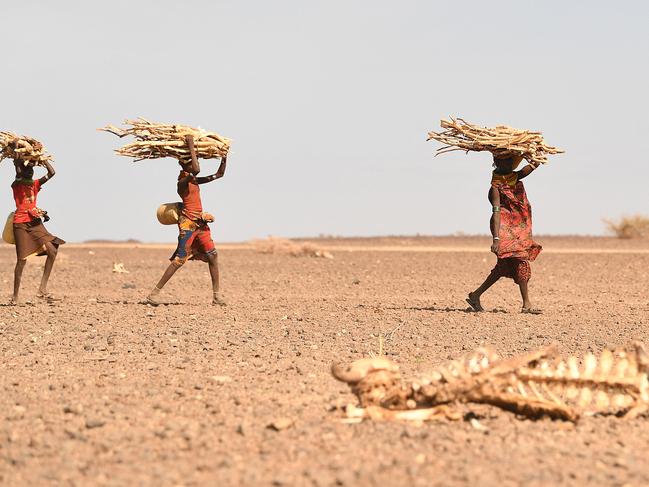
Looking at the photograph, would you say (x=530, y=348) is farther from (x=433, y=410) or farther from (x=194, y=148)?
(x=194, y=148)

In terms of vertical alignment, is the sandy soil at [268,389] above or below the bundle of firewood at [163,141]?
below

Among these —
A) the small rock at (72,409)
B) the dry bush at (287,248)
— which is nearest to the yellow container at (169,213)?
the small rock at (72,409)

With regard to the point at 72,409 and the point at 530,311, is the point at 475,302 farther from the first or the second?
the point at 72,409

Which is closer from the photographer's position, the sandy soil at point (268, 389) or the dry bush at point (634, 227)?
the sandy soil at point (268, 389)

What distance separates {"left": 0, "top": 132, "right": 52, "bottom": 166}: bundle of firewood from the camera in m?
12.8

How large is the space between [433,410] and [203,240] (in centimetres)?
772

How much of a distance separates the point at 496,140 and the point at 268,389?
592cm

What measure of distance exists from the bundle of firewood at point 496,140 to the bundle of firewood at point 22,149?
201 inches

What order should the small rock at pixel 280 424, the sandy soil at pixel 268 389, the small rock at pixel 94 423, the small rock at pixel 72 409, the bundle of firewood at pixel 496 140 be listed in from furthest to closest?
1. the bundle of firewood at pixel 496 140
2. the small rock at pixel 72 409
3. the small rock at pixel 94 423
4. the small rock at pixel 280 424
5. the sandy soil at pixel 268 389

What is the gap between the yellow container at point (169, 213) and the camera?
1306 centimetres

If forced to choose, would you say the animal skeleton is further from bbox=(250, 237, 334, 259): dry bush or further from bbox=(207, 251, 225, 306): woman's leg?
bbox=(250, 237, 334, 259): dry bush

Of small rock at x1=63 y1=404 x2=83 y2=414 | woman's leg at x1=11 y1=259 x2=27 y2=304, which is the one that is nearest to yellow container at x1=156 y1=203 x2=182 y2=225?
woman's leg at x1=11 y1=259 x2=27 y2=304

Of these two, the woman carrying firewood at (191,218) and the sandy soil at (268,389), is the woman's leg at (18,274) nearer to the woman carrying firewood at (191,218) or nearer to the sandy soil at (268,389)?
the sandy soil at (268,389)

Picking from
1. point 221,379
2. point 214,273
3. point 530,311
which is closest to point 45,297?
point 214,273
